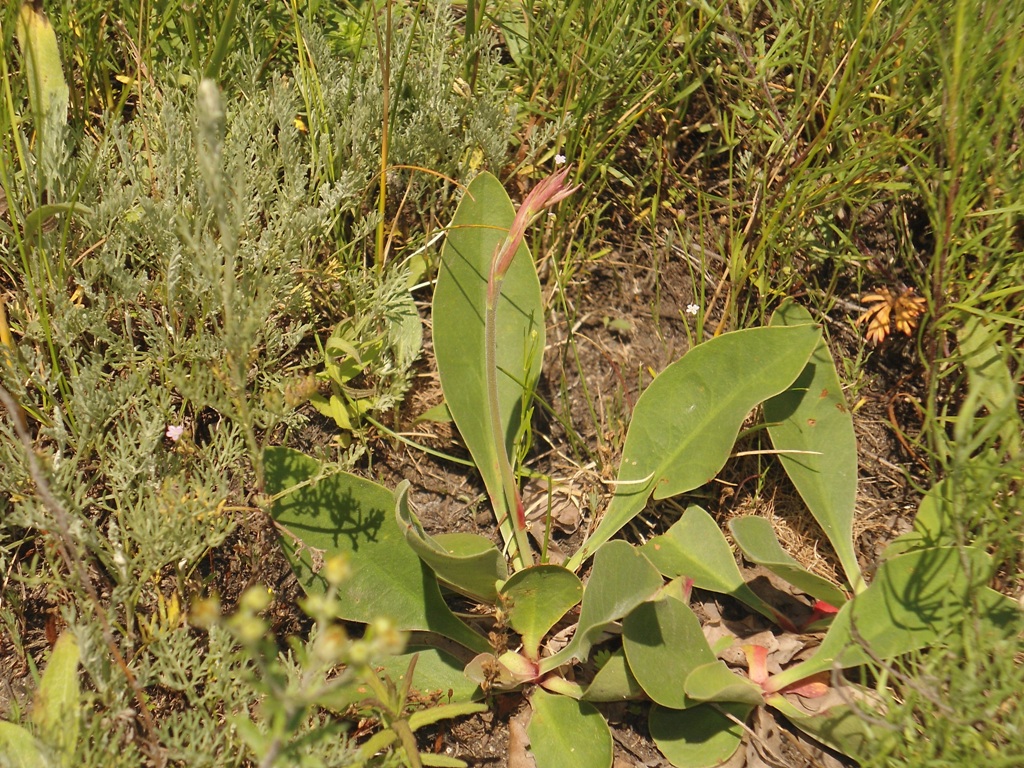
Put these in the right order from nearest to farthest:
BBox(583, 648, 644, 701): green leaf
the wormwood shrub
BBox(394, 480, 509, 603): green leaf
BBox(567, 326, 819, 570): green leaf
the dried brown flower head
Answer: the wormwood shrub, BBox(394, 480, 509, 603): green leaf, BBox(583, 648, 644, 701): green leaf, BBox(567, 326, 819, 570): green leaf, the dried brown flower head

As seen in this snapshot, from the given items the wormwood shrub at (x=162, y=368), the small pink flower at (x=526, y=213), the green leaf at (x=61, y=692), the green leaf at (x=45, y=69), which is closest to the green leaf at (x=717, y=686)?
the wormwood shrub at (x=162, y=368)

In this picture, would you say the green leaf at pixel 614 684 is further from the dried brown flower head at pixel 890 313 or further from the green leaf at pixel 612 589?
the dried brown flower head at pixel 890 313

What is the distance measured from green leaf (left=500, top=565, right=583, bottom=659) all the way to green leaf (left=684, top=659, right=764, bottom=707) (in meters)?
0.30

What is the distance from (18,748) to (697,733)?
53.7 inches

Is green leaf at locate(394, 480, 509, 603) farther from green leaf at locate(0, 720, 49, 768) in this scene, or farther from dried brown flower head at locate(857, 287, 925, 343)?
dried brown flower head at locate(857, 287, 925, 343)

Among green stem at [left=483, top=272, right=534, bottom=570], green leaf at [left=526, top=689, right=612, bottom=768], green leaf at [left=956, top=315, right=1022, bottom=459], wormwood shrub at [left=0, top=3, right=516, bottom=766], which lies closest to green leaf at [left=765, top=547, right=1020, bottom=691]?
green leaf at [left=956, top=315, right=1022, bottom=459]

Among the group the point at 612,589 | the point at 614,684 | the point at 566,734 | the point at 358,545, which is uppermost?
the point at 612,589

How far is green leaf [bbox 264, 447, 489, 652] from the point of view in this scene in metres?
1.94

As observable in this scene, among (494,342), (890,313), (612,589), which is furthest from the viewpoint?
(890,313)

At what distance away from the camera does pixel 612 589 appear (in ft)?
5.92

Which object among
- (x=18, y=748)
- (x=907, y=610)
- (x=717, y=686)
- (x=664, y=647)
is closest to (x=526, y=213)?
(x=664, y=647)

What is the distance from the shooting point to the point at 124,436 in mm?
1891

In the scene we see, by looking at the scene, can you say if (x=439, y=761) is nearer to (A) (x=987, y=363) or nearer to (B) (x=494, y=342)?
(B) (x=494, y=342)

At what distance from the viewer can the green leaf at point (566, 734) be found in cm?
192
